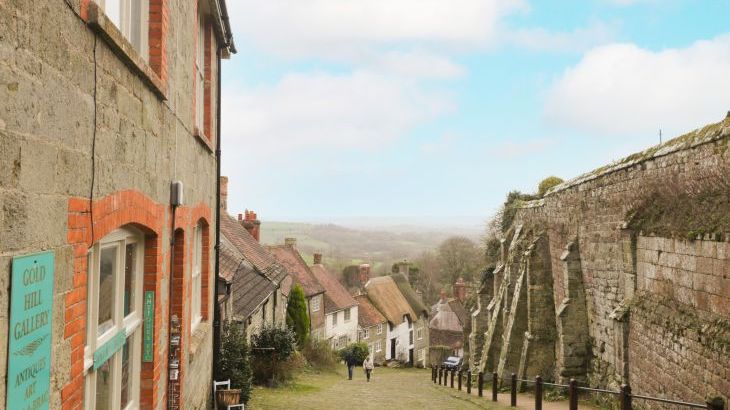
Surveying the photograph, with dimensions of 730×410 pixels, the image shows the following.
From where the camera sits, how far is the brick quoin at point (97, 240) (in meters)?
3.23

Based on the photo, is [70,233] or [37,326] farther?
[70,233]

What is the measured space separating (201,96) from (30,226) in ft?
23.0

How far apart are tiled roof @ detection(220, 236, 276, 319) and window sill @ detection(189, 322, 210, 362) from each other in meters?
3.50

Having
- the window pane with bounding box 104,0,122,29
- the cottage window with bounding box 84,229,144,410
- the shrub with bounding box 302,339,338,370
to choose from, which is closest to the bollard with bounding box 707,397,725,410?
the cottage window with bounding box 84,229,144,410

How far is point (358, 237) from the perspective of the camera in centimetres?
17588

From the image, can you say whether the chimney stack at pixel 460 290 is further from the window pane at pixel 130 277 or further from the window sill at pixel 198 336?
the window pane at pixel 130 277

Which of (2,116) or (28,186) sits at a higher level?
(2,116)

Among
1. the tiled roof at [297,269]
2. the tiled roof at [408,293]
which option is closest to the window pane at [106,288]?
the tiled roof at [297,269]

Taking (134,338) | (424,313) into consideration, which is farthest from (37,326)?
(424,313)

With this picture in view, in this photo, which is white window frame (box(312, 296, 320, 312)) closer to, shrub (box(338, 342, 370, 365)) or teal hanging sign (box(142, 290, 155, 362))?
shrub (box(338, 342, 370, 365))

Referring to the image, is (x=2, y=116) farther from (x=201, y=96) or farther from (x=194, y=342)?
(x=201, y=96)

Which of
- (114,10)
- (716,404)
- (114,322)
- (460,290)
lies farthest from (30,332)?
(460,290)

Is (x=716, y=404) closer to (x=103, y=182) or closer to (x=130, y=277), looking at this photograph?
(x=130, y=277)

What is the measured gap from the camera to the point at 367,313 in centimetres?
4684
